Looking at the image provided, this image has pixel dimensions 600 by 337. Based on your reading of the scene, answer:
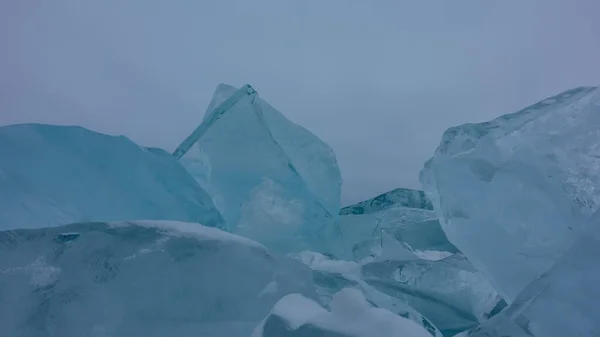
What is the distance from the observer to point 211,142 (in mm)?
2254

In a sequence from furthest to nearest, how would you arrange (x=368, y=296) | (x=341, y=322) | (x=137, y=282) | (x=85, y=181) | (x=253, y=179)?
1. (x=253, y=179)
2. (x=85, y=181)
3. (x=368, y=296)
4. (x=137, y=282)
5. (x=341, y=322)

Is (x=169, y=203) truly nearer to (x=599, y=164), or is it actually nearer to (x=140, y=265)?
(x=140, y=265)

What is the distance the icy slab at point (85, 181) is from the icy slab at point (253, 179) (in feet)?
0.84

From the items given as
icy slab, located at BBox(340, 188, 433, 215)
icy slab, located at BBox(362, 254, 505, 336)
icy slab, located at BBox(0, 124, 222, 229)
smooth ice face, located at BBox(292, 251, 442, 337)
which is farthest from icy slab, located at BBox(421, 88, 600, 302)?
icy slab, located at BBox(340, 188, 433, 215)

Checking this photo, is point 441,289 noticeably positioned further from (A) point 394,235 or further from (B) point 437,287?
(A) point 394,235

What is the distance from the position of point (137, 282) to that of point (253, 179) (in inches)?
43.8

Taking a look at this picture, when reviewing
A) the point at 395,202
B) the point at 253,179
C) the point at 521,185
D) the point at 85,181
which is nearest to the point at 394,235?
the point at 253,179

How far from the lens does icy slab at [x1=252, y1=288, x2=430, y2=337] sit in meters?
0.95

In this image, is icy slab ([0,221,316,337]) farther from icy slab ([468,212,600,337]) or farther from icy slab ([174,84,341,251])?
icy slab ([174,84,341,251])

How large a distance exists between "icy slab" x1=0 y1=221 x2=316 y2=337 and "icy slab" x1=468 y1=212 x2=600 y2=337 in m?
0.40

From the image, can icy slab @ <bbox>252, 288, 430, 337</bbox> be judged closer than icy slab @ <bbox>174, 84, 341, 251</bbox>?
Yes

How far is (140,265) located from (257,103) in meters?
1.25

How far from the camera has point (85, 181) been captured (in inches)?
66.4

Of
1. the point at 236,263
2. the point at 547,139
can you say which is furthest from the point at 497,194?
the point at 236,263
